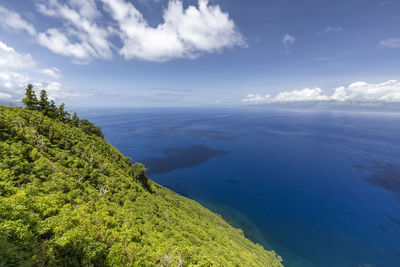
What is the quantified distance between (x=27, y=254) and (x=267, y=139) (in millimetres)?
174933

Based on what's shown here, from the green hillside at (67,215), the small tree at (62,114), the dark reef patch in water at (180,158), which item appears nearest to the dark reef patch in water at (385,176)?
the dark reef patch in water at (180,158)

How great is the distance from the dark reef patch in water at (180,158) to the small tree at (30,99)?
62644mm

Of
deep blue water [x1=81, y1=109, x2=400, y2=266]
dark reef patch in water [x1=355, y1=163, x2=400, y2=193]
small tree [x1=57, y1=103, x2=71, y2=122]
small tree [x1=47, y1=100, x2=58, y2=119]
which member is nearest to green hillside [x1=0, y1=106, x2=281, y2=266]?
small tree [x1=47, y1=100, x2=58, y2=119]

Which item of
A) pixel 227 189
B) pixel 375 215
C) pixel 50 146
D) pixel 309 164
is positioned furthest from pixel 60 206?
pixel 309 164

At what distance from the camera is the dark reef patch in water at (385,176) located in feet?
242

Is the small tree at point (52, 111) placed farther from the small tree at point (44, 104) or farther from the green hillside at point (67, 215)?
the green hillside at point (67, 215)

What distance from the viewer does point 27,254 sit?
23.1ft

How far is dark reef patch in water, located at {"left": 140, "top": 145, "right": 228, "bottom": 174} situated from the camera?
314 feet

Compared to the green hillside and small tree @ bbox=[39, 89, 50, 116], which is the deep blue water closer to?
the green hillside

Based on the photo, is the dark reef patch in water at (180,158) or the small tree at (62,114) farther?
the dark reef patch in water at (180,158)

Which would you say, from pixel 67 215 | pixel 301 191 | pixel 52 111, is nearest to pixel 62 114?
pixel 52 111

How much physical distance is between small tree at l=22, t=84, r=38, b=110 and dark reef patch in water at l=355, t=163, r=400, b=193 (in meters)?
150

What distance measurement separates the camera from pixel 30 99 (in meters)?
36.1

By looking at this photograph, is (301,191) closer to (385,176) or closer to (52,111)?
(385,176)
